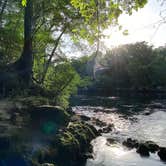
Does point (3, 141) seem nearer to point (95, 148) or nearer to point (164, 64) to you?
point (95, 148)

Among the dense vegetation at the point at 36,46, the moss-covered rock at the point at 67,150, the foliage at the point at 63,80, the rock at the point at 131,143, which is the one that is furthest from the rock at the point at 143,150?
the foliage at the point at 63,80

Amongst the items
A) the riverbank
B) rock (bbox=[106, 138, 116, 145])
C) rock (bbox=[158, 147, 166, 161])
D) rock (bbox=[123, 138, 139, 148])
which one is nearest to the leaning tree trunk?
the riverbank

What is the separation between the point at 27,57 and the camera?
14820mm

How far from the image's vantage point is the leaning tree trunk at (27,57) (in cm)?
A: 1456

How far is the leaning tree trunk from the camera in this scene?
14.6 metres

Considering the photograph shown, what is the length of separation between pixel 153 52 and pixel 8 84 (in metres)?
47.8

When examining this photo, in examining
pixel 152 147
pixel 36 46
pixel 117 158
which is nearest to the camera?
pixel 117 158

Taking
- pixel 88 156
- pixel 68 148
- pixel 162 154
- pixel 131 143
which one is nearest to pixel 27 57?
pixel 68 148

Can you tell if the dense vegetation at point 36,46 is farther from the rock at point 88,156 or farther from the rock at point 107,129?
the rock at point 88,156

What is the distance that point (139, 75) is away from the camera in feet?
171

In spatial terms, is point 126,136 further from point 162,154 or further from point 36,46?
point 36,46

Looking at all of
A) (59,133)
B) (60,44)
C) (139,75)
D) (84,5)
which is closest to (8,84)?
(59,133)

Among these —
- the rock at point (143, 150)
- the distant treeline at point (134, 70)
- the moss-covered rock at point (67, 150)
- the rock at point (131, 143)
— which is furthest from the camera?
the distant treeline at point (134, 70)

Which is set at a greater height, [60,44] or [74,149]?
[60,44]
